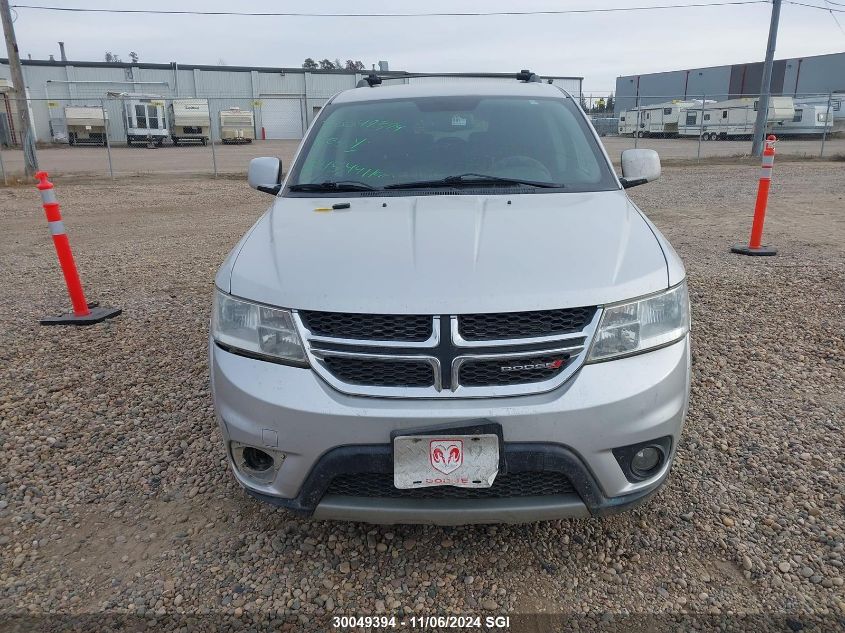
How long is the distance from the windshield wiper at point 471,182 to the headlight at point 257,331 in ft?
3.71

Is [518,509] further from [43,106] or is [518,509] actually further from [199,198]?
[43,106]

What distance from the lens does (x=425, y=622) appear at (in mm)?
2123

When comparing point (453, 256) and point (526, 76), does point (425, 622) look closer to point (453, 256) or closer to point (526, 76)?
point (453, 256)

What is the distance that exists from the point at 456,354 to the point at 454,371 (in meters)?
0.06

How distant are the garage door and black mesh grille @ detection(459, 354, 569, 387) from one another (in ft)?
149

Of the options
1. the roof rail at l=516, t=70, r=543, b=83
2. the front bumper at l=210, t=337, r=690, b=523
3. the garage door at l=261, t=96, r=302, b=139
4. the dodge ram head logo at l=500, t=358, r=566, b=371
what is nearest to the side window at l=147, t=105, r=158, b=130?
the garage door at l=261, t=96, r=302, b=139

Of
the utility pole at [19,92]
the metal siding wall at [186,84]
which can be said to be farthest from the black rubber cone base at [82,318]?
the metal siding wall at [186,84]

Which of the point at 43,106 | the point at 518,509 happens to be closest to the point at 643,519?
the point at 518,509

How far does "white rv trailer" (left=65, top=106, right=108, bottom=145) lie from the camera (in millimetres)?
34500

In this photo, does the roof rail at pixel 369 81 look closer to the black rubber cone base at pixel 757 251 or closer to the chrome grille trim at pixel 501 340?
the chrome grille trim at pixel 501 340

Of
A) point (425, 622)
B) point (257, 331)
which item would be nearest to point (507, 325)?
point (257, 331)

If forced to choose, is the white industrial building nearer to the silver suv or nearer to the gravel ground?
the gravel ground

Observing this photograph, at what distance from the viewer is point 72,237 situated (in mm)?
9484

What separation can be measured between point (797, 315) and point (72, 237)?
959cm
